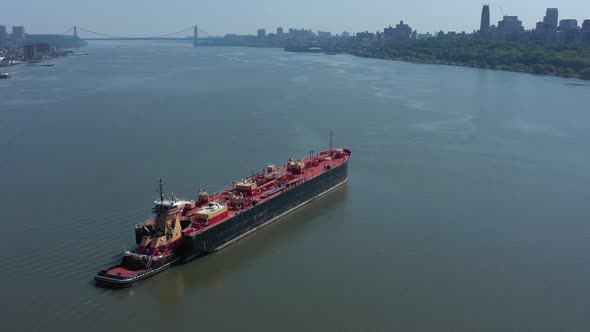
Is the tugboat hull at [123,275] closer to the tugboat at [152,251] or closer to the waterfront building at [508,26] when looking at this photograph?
the tugboat at [152,251]

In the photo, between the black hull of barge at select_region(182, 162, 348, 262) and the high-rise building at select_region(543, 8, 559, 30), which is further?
the high-rise building at select_region(543, 8, 559, 30)

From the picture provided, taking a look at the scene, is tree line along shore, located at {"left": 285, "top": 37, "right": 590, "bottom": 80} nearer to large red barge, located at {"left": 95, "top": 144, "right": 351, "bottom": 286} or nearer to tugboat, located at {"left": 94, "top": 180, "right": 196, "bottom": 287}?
large red barge, located at {"left": 95, "top": 144, "right": 351, "bottom": 286}

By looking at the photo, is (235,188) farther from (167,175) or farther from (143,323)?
(143,323)

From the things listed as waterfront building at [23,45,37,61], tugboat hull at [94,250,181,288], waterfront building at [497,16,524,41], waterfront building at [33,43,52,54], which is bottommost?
tugboat hull at [94,250,181,288]

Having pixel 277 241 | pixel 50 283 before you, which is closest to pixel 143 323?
pixel 50 283

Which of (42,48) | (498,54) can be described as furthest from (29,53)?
(498,54)

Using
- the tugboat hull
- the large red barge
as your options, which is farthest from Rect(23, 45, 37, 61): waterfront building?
the tugboat hull
